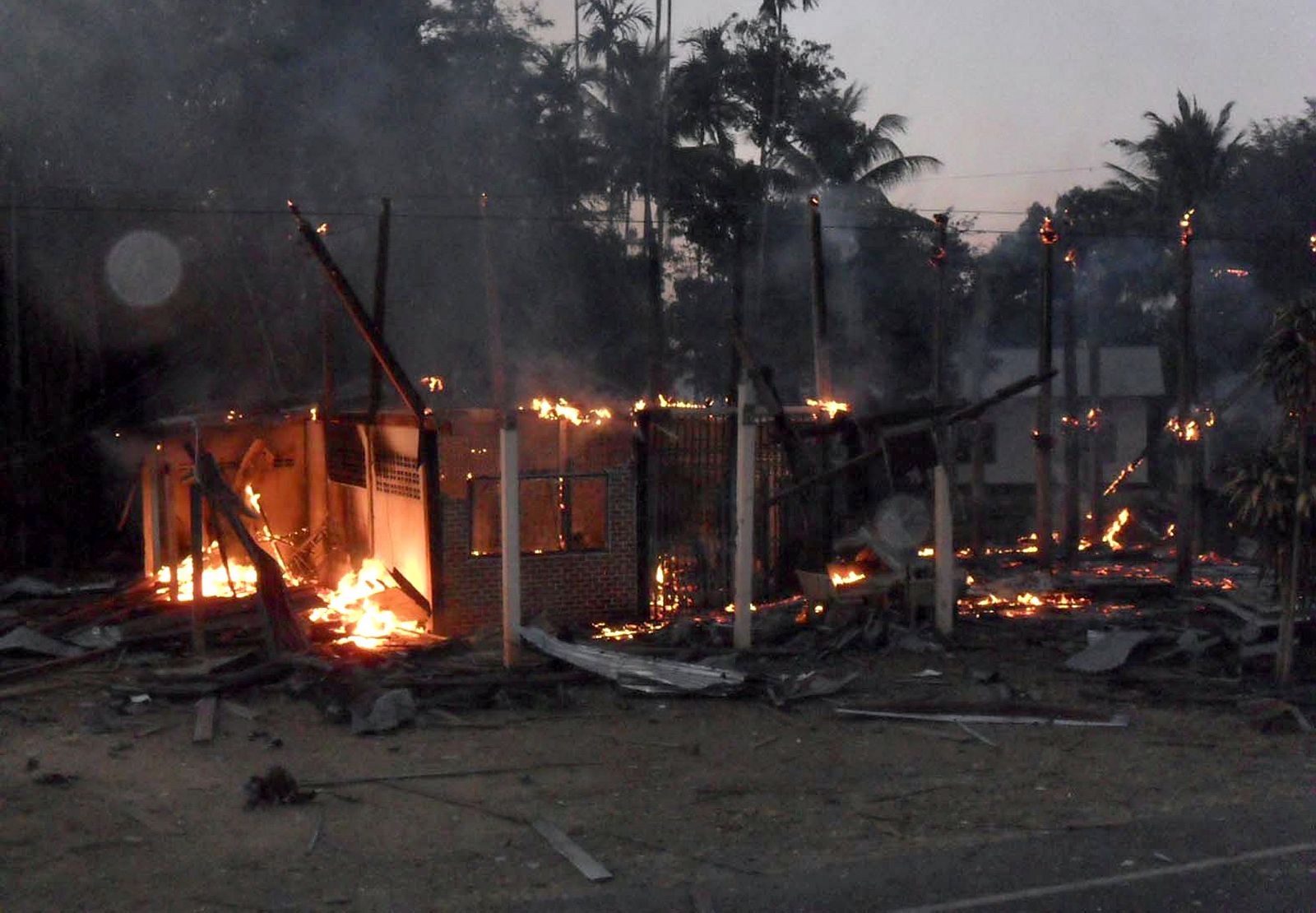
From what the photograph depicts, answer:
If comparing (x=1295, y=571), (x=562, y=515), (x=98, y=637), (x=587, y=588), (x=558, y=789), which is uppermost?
(x=562, y=515)

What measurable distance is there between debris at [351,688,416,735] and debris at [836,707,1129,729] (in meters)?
3.56

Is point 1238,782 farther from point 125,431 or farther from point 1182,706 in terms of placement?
point 125,431

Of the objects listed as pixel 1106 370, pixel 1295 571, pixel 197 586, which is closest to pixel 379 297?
pixel 197 586

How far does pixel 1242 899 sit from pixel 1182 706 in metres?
5.14

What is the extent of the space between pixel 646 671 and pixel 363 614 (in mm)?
5236

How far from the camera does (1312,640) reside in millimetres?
12633

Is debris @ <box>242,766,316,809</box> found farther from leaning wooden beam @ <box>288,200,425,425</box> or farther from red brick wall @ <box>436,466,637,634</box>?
leaning wooden beam @ <box>288,200,425,425</box>

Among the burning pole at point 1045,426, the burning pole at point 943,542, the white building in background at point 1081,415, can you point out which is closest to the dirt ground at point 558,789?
the burning pole at point 943,542

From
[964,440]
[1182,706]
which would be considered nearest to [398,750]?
[1182,706]

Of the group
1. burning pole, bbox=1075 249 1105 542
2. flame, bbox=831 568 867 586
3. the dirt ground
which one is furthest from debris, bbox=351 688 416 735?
burning pole, bbox=1075 249 1105 542

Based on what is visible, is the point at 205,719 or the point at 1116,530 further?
the point at 1116,530

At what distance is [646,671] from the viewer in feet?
37.8

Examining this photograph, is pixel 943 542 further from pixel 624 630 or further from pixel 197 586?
pixel 197 586

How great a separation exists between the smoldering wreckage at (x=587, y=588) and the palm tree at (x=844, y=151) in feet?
51.6
